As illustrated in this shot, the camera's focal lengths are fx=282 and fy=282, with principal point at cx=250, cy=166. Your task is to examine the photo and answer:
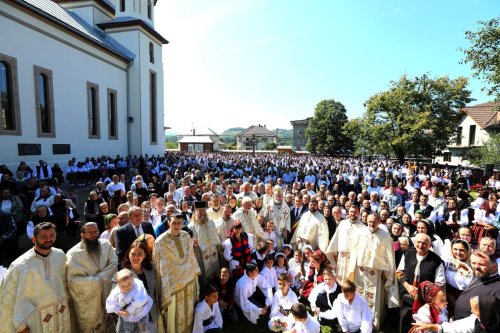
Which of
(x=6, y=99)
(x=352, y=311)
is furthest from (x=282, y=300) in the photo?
(x=6, y=99)

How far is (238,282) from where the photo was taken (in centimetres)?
500

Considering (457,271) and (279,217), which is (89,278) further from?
(457,271)

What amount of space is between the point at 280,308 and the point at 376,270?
5.70ft

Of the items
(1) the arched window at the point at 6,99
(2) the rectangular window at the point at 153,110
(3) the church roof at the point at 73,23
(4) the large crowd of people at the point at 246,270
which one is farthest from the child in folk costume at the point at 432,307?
(2) the rectangular window at the point at 153,110

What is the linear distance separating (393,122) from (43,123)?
3226 centimetres

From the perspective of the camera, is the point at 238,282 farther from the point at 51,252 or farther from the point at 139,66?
the point at 139,66

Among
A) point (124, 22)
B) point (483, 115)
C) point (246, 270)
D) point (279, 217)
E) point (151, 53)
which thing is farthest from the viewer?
point (483, 115)

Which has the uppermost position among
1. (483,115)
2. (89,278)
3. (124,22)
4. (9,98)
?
(124,22)

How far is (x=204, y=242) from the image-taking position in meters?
5.06

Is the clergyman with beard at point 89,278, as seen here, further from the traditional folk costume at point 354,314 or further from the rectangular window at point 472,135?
the rectangular window at point 472,135

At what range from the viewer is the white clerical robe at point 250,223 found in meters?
6.11

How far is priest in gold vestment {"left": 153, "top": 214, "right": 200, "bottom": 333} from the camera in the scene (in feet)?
12.5

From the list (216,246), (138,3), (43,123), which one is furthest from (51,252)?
(138,3)

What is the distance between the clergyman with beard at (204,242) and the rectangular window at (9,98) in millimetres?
14070
